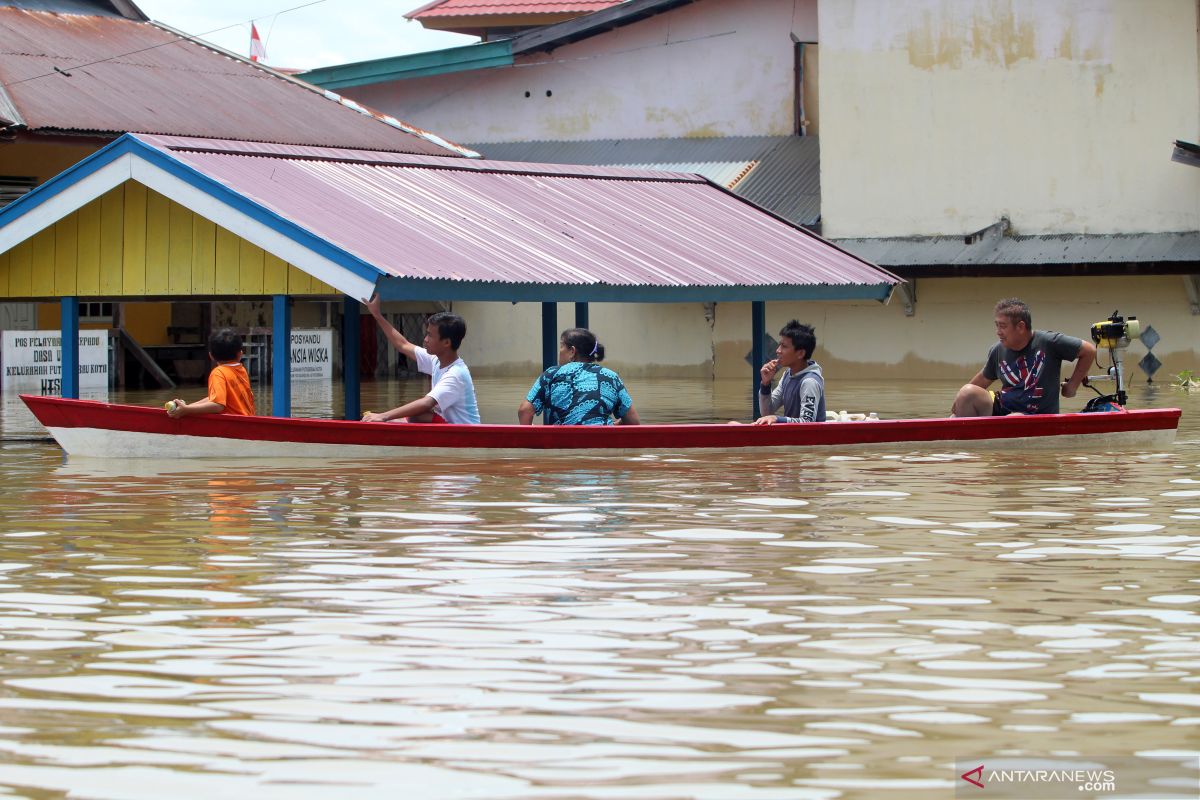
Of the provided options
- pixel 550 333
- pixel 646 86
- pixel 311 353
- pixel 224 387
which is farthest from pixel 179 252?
pixel 646 86

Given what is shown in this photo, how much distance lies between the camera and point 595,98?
34562mm

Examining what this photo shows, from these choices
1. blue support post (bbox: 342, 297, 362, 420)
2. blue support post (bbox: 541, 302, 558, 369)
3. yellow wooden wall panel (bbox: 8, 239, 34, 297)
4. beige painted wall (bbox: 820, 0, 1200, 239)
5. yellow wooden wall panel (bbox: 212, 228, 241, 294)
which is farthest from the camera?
beige painted wall (bbox: 820, 0, 1200, 239)

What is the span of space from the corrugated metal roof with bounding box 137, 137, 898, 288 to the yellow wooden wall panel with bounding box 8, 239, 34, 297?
1650 millimetres

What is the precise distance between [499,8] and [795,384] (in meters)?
27.5

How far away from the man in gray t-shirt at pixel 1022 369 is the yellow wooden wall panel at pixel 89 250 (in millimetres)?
7574

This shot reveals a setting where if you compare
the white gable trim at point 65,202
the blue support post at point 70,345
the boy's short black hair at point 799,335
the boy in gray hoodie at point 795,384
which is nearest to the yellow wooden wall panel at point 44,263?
the white gable trim at point 65,202

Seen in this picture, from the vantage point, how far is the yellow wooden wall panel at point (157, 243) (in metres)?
16.3

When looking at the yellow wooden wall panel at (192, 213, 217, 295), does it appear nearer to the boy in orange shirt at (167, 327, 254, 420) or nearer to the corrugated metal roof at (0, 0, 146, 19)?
the boy in orange shirt at (167, 327, 254, 420)

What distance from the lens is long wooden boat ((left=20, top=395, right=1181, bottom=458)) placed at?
48.6 ft

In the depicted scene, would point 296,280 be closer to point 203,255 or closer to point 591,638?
point 203,255

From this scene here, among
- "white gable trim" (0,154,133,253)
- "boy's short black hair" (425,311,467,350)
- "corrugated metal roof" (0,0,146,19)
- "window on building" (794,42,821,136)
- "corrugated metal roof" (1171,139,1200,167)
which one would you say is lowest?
"boy's short black hair" (425,311,467,350)

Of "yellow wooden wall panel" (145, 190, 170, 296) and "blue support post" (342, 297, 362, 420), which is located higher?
"yellow wooden wall panel" (145, 190, 170, 296)

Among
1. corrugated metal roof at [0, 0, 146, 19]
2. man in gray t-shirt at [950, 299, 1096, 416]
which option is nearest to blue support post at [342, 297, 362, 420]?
man in gray t-shirt at [950, 299, 1096, 416]

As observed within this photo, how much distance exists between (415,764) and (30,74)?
21343mm
